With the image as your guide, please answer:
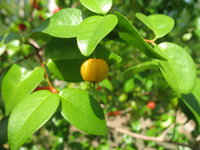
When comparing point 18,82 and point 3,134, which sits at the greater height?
point 18,82

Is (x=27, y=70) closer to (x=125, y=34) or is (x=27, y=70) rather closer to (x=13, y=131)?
(x=13, y=131)

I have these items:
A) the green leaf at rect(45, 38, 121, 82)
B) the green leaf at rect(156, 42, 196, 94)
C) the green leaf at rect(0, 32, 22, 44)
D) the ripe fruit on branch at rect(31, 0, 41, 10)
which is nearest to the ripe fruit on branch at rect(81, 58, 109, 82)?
the green leaf at rect(45, 38, 121, 82)

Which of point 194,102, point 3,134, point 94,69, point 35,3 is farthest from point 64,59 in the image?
point 35,3

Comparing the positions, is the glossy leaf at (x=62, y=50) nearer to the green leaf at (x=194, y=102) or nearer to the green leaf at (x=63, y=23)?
the green leaf at (x=63, y=23)

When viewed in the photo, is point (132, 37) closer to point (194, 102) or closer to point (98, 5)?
point (98, 5)

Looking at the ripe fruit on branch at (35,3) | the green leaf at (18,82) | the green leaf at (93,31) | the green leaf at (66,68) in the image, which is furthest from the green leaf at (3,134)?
the ripe fruit on branch at (35,3)

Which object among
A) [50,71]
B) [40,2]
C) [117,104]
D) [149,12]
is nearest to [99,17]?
[50,71]
